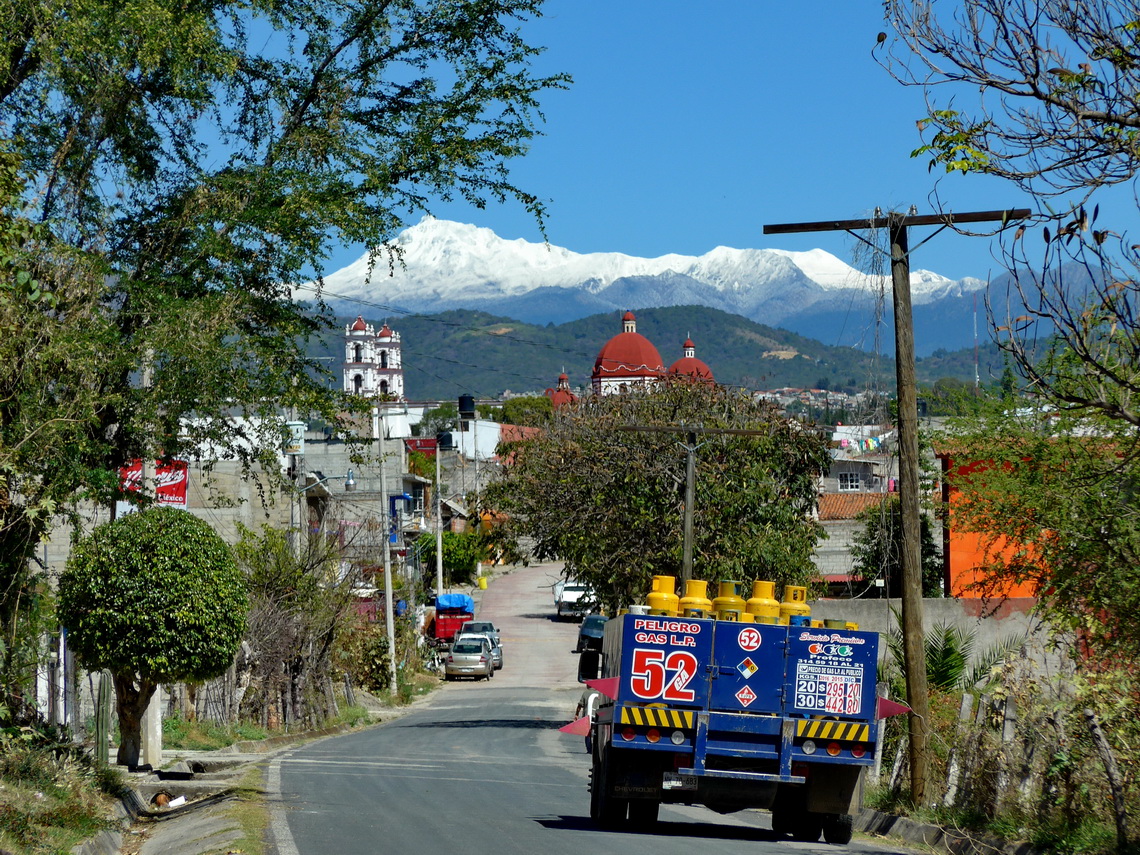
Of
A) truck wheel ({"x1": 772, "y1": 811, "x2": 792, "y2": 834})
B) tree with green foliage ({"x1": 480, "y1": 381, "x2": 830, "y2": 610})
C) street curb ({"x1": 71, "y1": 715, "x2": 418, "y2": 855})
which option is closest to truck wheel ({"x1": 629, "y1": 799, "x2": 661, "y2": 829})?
truck wheel ({"x1": 772, "y1": 811, "x2": 792, "y2": 834})

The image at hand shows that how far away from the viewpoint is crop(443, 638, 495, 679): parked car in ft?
176

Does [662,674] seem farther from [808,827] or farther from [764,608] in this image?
[808,827]

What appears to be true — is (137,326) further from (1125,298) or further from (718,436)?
(718,436)

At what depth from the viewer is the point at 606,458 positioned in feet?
108

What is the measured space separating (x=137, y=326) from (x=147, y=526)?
8.53 feet

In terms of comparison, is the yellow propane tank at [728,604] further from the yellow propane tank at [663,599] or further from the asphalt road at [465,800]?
the asphalt road at [465,800]

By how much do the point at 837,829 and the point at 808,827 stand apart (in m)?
0.34

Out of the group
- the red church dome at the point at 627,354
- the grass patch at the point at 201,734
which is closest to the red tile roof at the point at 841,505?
the grass patch at the point at 201,734

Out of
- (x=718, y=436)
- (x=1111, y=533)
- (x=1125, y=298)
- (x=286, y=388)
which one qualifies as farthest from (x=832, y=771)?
(x=718, y=436)

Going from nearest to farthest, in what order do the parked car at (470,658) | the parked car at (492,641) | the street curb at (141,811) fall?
1. the street curb at (141,811)
2. the parked car at (470,658)
3. the parked car at (492,641)

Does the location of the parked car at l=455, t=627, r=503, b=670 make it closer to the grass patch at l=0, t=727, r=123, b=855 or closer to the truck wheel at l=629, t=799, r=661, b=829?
the grass patch at l=0, t=727, r=123, b=855

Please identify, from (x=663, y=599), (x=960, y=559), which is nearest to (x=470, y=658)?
(x=960, y=559)

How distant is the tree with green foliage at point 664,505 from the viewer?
3216cm

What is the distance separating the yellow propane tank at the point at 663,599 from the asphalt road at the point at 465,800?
2.19 metres
